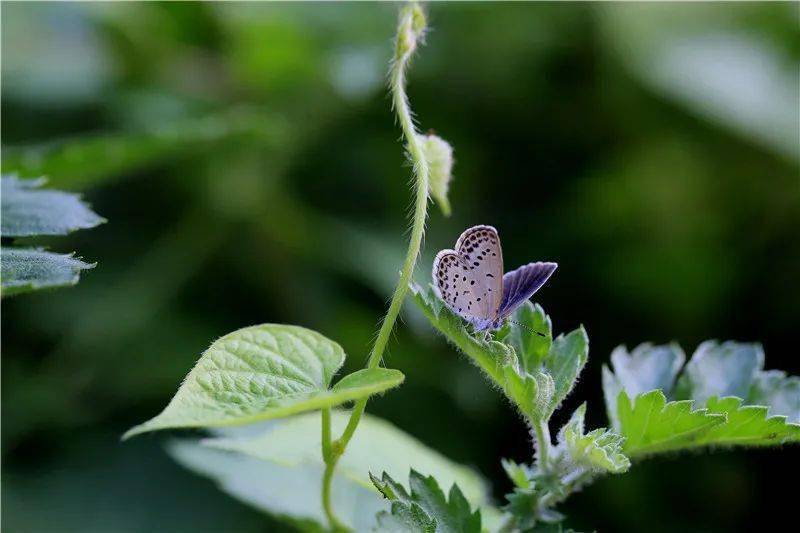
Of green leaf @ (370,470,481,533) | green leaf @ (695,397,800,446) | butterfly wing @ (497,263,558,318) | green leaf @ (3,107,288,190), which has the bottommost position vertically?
green leaf @ (370,470,481,533)

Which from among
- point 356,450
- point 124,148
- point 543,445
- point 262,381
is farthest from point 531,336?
point 124,148

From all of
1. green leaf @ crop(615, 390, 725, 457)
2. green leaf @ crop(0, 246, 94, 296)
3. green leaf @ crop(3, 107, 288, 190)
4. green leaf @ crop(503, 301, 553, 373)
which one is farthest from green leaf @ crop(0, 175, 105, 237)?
green leaf @ crop(615, 390, 725, 457)

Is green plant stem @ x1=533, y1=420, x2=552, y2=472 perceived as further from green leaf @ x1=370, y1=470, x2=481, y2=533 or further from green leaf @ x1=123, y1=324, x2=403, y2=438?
green leaf @ x1=123, y1=324, x2=403, y2=438

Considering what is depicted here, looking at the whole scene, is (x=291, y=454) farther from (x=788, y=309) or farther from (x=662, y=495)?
(x=788, y=309)

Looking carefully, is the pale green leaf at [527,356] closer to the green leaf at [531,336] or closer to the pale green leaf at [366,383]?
the green leaf at [531,336]

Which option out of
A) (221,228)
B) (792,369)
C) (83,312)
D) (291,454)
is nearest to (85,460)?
(83,312)

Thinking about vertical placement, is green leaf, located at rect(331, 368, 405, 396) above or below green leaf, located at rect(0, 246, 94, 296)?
below

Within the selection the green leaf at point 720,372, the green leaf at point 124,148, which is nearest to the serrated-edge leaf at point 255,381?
the green leaf at point 720,372
